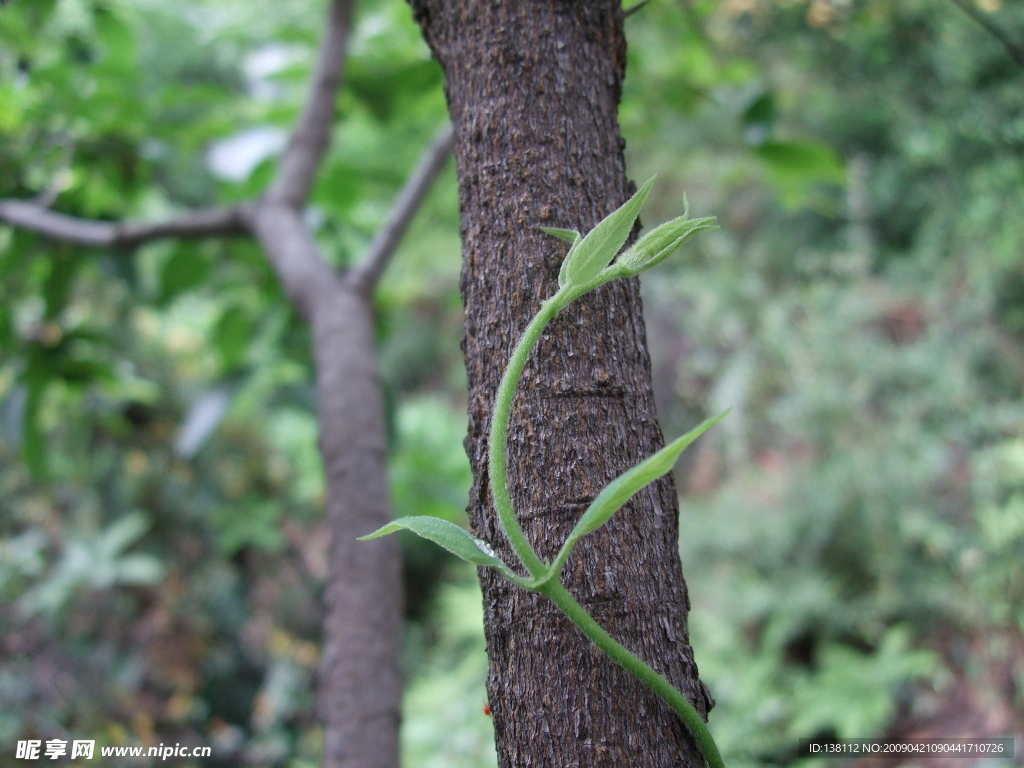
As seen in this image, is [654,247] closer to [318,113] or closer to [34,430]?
[318,113]

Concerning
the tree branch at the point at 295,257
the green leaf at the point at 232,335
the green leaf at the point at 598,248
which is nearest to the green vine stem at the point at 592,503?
the green leaf at the point at 598,248

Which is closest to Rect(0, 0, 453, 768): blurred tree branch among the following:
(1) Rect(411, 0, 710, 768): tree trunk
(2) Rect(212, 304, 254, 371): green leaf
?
(2) Rect(212, 304, 254, 371): green leaf

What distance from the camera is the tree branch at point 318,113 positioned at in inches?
38.1

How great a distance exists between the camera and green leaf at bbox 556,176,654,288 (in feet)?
0.96

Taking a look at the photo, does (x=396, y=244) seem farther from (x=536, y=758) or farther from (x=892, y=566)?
(x=892, y=566)

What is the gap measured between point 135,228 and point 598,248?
2.84 ft

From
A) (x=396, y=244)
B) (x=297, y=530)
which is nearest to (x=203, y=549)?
(x=297, y=530)

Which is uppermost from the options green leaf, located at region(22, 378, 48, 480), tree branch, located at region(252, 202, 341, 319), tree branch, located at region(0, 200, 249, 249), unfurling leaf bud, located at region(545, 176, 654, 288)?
tree branch, located at region(0, 200, 249, 249)

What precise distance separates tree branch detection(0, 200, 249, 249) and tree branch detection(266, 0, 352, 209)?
0.07 metres

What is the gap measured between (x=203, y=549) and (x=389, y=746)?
2.11m

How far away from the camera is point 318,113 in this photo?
99 cm

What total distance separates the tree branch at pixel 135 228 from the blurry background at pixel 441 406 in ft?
0.18

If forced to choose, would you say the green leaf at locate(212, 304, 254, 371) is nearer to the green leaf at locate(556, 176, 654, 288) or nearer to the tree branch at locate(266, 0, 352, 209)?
the tree branch at locate(266, 0, 352, 209)

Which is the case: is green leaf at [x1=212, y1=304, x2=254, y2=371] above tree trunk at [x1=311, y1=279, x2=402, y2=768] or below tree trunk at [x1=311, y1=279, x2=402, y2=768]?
above
